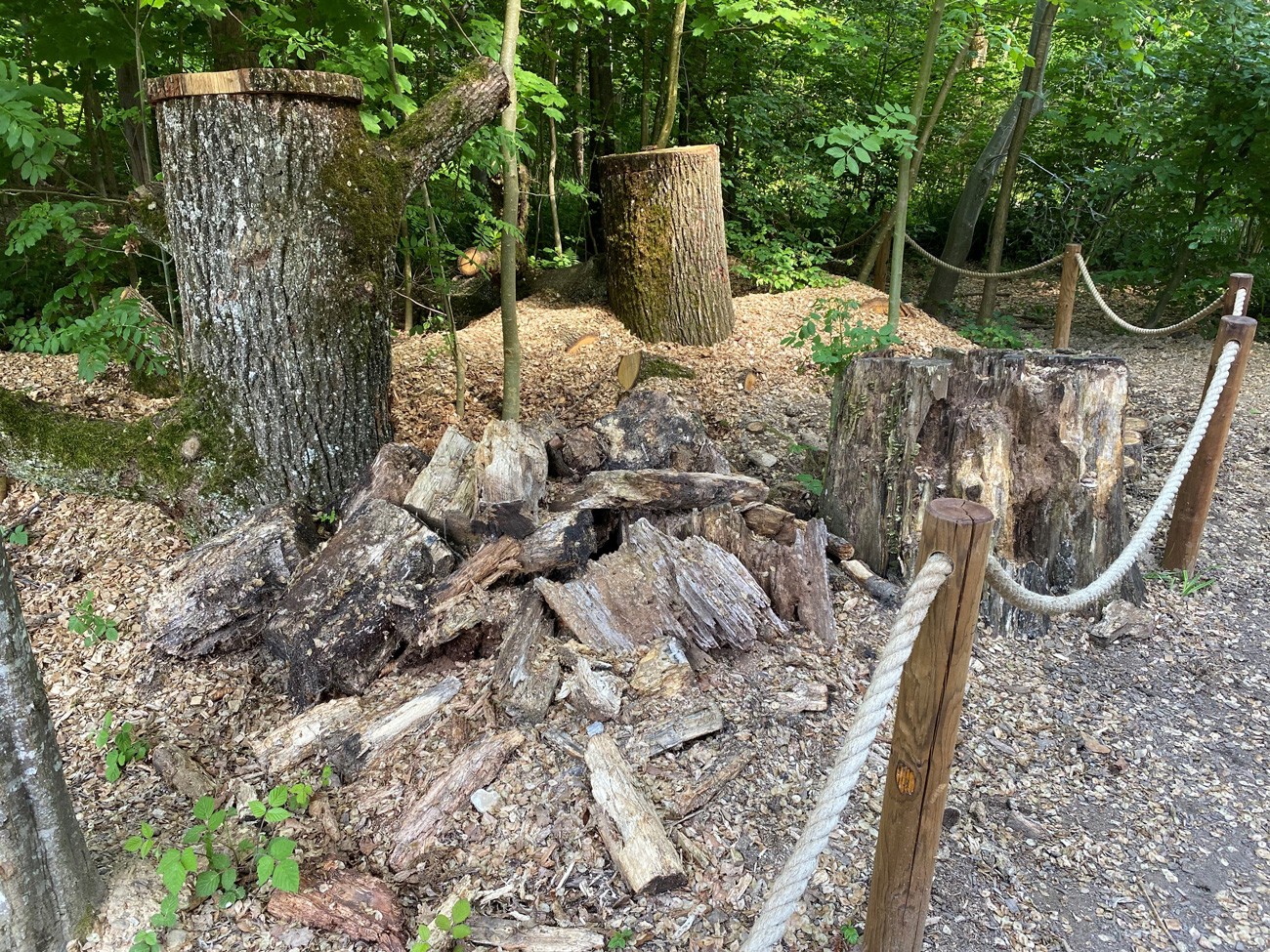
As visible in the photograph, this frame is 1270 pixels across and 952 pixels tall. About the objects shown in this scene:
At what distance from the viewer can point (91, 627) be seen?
3064 mm

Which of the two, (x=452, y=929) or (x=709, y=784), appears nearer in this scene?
(x=452, y=929)

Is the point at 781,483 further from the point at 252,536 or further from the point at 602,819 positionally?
the point at 252,536

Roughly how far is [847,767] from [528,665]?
1.50m

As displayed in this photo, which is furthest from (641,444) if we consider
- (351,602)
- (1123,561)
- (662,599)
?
(1123,561)

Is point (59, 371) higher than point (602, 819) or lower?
higher

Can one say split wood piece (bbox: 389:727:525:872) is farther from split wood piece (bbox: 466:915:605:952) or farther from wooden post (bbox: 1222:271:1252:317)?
wooden post (bbox: 1222:271:1252:317)

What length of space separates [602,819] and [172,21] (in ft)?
21.5

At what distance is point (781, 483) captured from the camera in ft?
13.3

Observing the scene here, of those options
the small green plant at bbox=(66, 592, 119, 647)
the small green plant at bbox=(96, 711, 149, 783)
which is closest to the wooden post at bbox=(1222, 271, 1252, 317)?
the small green plant at bbox=(96, 711, 149, 783)

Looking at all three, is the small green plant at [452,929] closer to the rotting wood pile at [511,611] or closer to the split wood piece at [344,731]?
the rotting wood pile at [511,611]

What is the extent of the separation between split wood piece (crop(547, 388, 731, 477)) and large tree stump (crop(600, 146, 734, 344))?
9.18 feet

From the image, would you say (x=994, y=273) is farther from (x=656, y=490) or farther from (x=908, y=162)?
(x=656, y=490)

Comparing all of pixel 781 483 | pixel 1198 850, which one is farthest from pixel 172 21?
pixel 1198 850

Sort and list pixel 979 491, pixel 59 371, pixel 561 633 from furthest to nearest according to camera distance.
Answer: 1. pixel 59 371
2. pixel 979 491
3. pixel 561 633
